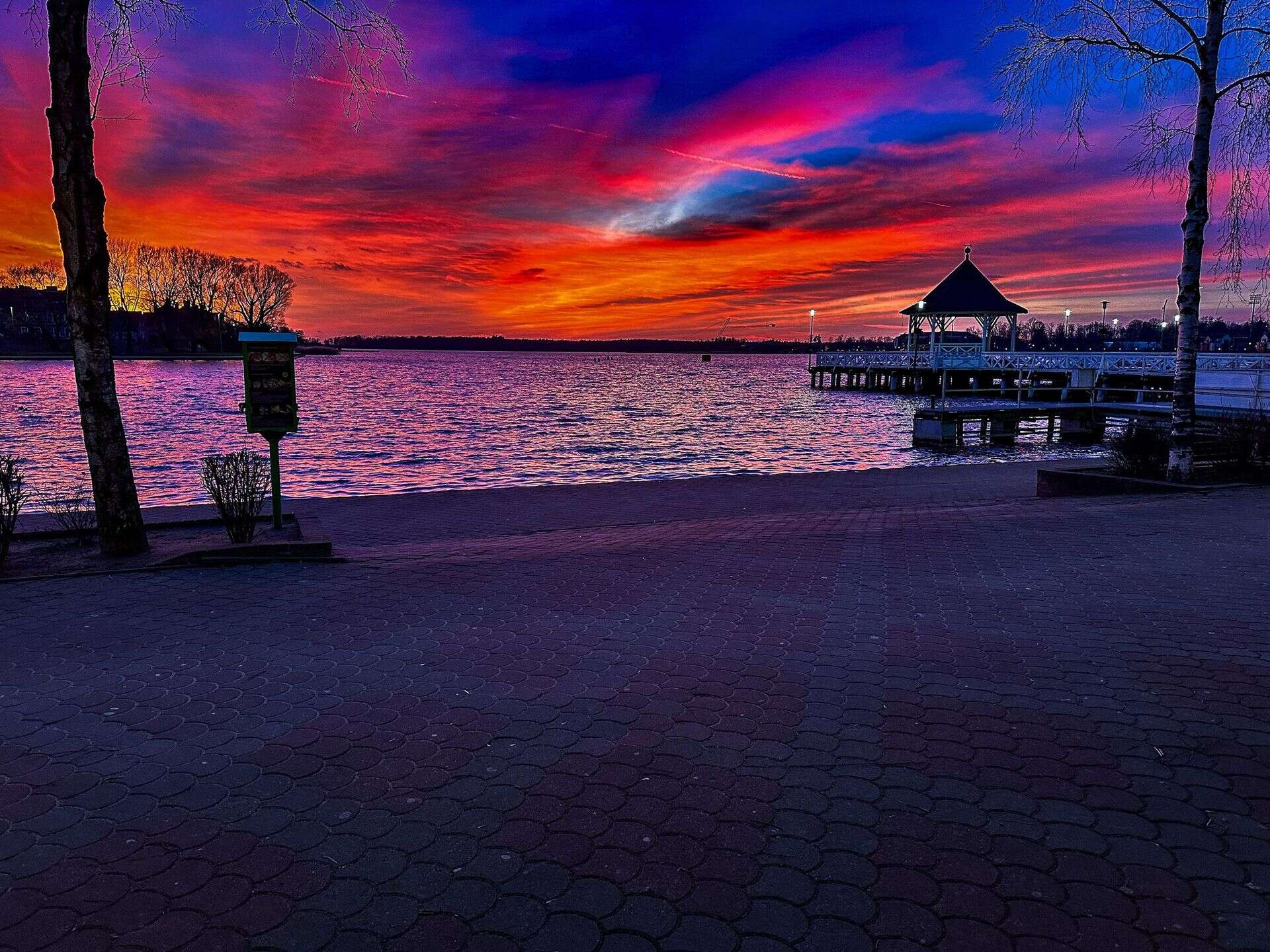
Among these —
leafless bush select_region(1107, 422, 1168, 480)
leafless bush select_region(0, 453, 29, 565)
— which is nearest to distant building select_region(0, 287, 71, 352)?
leafless bush select_region(0, 453, 29, 565)

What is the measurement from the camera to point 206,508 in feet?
41.1

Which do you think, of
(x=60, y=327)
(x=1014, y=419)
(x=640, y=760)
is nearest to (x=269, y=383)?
(x=640, y=760)

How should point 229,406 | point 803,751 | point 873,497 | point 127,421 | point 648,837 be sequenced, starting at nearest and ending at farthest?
point 648,837 → point 803,751 → point 873,497 → point 127,421 → point 229,406

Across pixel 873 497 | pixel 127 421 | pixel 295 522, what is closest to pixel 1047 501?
pixel 873 497

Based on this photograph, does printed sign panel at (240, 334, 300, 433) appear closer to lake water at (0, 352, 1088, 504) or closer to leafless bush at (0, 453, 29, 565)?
leafless bush at (0, 453, 29, 565)

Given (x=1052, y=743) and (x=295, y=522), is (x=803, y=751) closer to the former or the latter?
(x=1052, y=743)

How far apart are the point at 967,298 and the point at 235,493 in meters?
50.8

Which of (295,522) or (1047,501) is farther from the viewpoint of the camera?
(1047,501)

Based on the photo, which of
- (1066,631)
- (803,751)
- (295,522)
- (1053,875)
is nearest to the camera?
(1053,875)

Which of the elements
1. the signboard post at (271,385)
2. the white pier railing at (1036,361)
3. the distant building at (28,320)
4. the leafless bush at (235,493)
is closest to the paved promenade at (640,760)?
the leafless bush at (235,493)

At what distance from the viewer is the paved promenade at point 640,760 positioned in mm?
2662

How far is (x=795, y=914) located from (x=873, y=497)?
12.3 metres

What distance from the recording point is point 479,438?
3247 centimetres

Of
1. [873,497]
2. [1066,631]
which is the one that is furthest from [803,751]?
[873,497]
